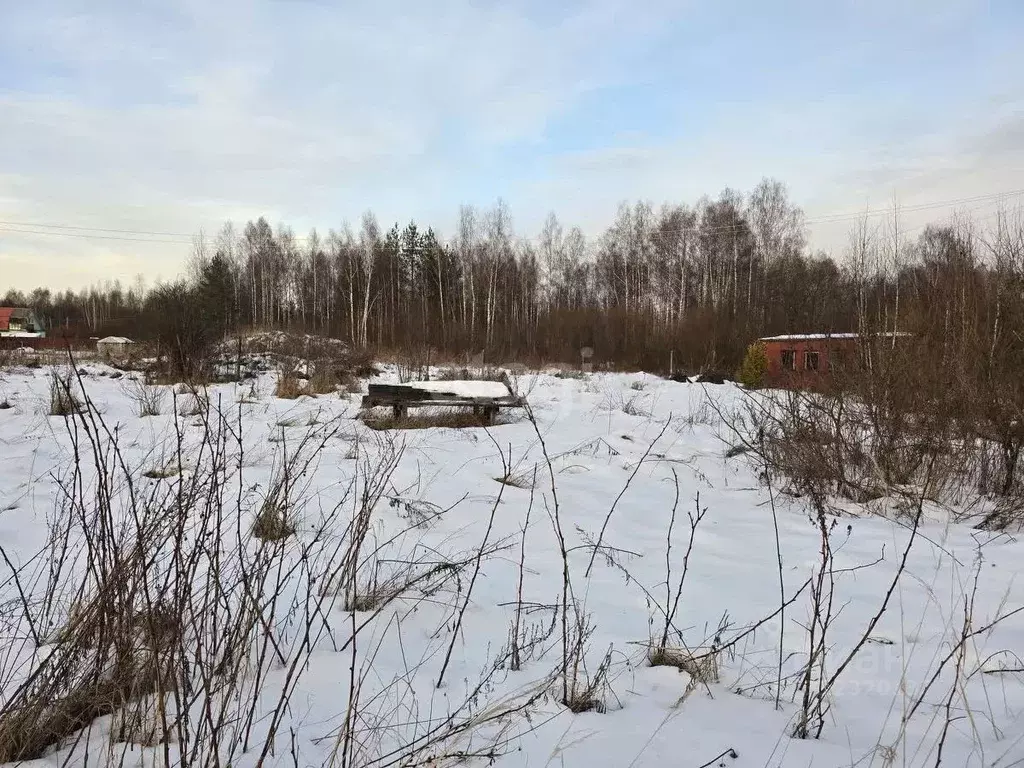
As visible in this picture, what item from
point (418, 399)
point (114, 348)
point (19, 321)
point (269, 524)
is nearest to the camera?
point (269, 524)

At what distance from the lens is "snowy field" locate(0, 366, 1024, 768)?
4.71ft

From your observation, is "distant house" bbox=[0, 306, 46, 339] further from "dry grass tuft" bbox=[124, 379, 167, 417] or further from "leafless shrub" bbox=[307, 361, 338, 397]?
"dry grass tuft" bbox=[124, 379, 167, 417]

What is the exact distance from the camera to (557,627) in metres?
2.16

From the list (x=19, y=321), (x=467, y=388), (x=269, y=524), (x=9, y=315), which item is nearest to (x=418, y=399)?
(x=467, y=388)

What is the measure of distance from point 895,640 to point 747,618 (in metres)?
0.49

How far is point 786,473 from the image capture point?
434cm

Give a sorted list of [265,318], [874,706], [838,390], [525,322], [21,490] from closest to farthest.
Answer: [874,706] < [21,490] < [838,390] < [525,322] < [265,318]

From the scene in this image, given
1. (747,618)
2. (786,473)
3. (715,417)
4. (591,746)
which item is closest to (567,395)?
(715,417)

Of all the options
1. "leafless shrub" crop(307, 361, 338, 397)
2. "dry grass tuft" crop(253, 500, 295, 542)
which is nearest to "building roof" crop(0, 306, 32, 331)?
"leafless shrub" crop(307, 361, 338, 397)

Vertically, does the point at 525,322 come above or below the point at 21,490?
above

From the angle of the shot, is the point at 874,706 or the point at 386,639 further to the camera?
the point at 386,639

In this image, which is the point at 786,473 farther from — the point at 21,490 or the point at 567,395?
the point at 567,395

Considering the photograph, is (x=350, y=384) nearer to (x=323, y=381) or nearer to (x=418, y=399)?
(x=323, y=381)

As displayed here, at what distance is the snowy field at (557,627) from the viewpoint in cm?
143
